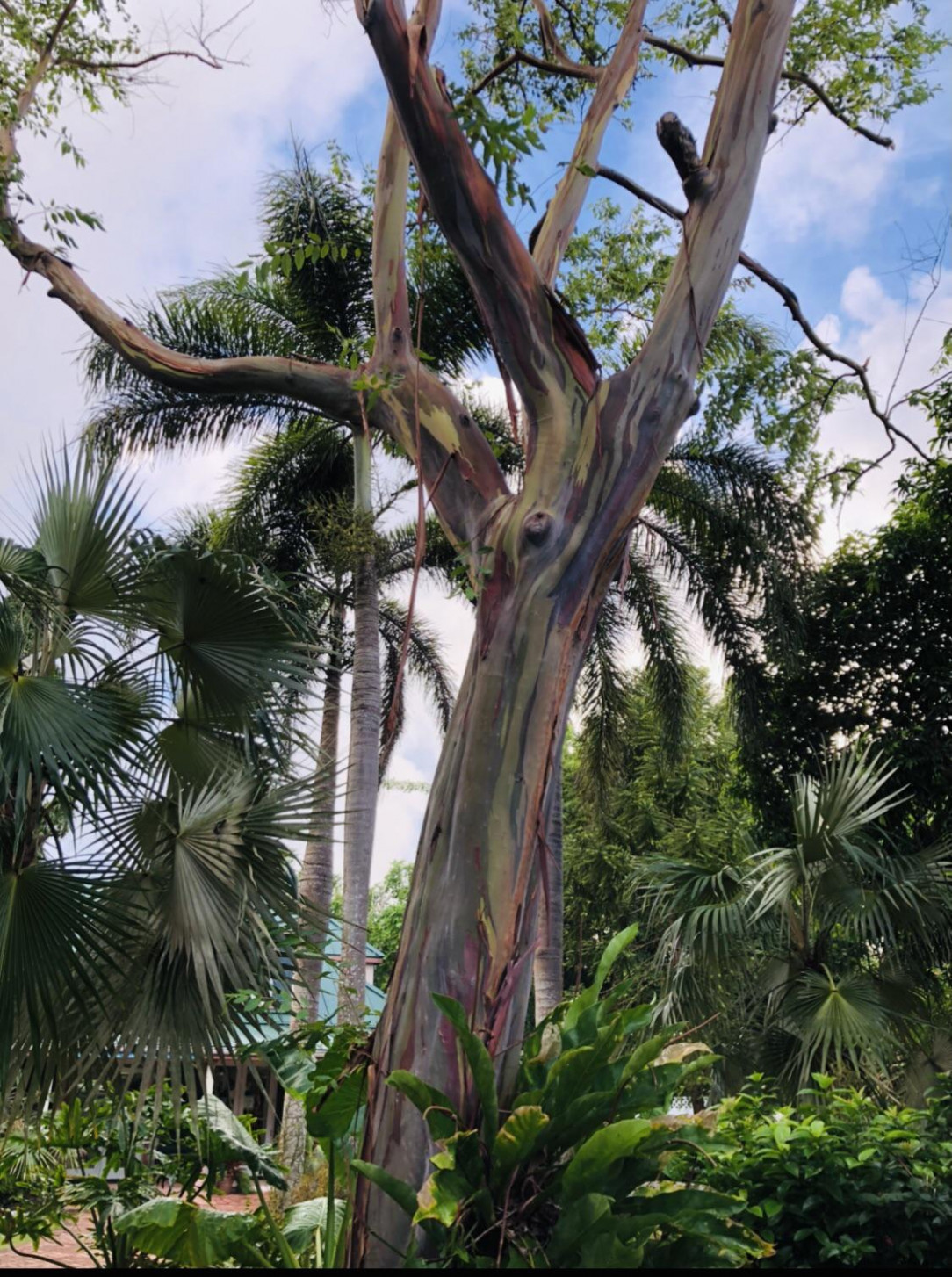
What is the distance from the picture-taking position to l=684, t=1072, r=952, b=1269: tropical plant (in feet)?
13.8

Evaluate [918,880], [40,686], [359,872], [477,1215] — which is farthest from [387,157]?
[359,872]

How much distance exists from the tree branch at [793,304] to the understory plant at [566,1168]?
11.2ft

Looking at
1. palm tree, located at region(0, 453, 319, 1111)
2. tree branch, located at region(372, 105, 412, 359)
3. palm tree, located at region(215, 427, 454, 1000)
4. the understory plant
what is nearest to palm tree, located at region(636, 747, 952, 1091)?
palm tree, located at region(0, 453, 319, 1111)

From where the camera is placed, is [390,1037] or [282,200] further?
[282,200]

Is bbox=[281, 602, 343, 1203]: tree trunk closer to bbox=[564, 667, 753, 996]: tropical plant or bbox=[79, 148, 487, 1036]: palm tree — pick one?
bbox=[79, 148, 487, 1036]: palm tree

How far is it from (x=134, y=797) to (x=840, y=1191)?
11.4ft

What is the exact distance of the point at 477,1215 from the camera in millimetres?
3066

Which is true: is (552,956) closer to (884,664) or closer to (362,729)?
(362,729)

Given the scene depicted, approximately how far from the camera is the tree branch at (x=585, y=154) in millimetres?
5031

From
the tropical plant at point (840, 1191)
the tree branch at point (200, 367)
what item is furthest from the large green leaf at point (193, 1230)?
the tree branch at point (200, 367)

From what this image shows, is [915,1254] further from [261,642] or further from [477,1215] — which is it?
[261,642]

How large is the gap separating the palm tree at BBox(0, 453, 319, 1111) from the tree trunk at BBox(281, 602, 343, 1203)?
0.42 ft

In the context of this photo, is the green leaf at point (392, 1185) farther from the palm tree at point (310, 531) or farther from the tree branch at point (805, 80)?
the palm tree at point (310, 531)

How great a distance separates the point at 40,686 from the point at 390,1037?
2583mm
